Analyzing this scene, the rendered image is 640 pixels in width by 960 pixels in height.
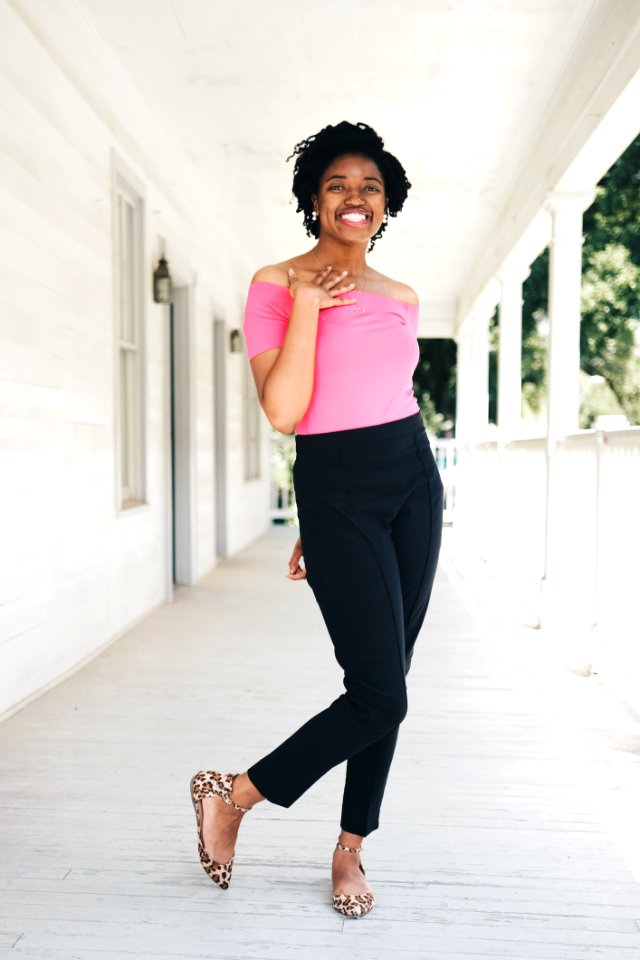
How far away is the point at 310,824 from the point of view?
7.66 ft

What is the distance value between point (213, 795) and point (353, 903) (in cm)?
35

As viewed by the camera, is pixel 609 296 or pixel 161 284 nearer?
pixel 161 284

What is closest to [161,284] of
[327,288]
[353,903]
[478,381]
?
[327,288]

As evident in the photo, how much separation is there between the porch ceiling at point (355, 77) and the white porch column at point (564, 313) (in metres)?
0.59

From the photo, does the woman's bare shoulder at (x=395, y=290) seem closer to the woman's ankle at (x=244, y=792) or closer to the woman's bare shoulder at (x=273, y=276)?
the woman's bare shoulder at (x=273, y=276)

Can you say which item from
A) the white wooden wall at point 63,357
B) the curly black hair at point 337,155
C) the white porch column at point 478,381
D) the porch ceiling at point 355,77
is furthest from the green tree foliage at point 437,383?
the curly black hair at point 337,155

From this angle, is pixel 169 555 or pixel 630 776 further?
pixel 169 555

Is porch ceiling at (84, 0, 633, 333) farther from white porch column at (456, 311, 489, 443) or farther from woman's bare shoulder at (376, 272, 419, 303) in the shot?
white porch column at (456, 311, 489, 443)

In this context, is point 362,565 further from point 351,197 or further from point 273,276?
point 351,197

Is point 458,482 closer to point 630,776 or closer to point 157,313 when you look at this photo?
point 157,313

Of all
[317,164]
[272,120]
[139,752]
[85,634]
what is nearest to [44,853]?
[139,752]

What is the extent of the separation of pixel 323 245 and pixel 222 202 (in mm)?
5320

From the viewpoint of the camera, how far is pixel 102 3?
3.77m

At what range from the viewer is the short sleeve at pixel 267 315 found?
5.80 feet
